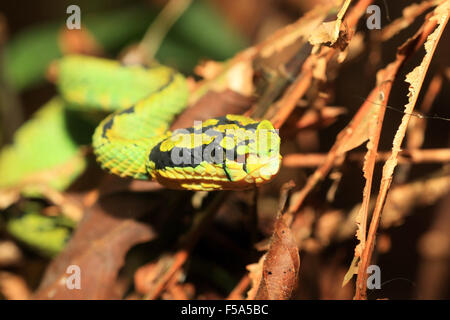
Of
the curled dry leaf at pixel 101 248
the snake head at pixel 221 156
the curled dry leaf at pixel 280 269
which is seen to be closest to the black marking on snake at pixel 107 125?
the curled dry leaf at pixel 101 248

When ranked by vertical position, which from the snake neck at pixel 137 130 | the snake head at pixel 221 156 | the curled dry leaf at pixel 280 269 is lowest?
the curled dry leaf at pixel 280 269

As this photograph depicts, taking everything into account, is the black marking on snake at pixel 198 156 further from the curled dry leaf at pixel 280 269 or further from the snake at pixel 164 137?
the curled dry leaf at pixel 280 269

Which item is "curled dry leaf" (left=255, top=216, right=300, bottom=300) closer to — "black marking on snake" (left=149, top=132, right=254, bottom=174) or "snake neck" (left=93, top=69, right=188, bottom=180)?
"black marking on snake" (left=149, top=132, right=254, bottom=174)

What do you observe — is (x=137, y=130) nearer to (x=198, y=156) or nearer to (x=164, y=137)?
(x=164, y=137)

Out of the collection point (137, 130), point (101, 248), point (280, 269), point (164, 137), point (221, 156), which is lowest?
point (280, 269)

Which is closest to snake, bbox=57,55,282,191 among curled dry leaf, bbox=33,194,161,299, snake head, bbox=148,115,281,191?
snake head, bbox=148,115,281,191

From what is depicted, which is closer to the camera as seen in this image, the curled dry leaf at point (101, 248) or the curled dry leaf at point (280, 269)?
the curled dry leaf at point (280, 269)

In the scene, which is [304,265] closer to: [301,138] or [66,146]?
[301,138]

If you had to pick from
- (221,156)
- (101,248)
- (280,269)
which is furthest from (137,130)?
(280,269)

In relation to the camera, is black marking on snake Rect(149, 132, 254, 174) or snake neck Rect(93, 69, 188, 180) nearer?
black marking on snake Rect(149, 132, 254, 174)
